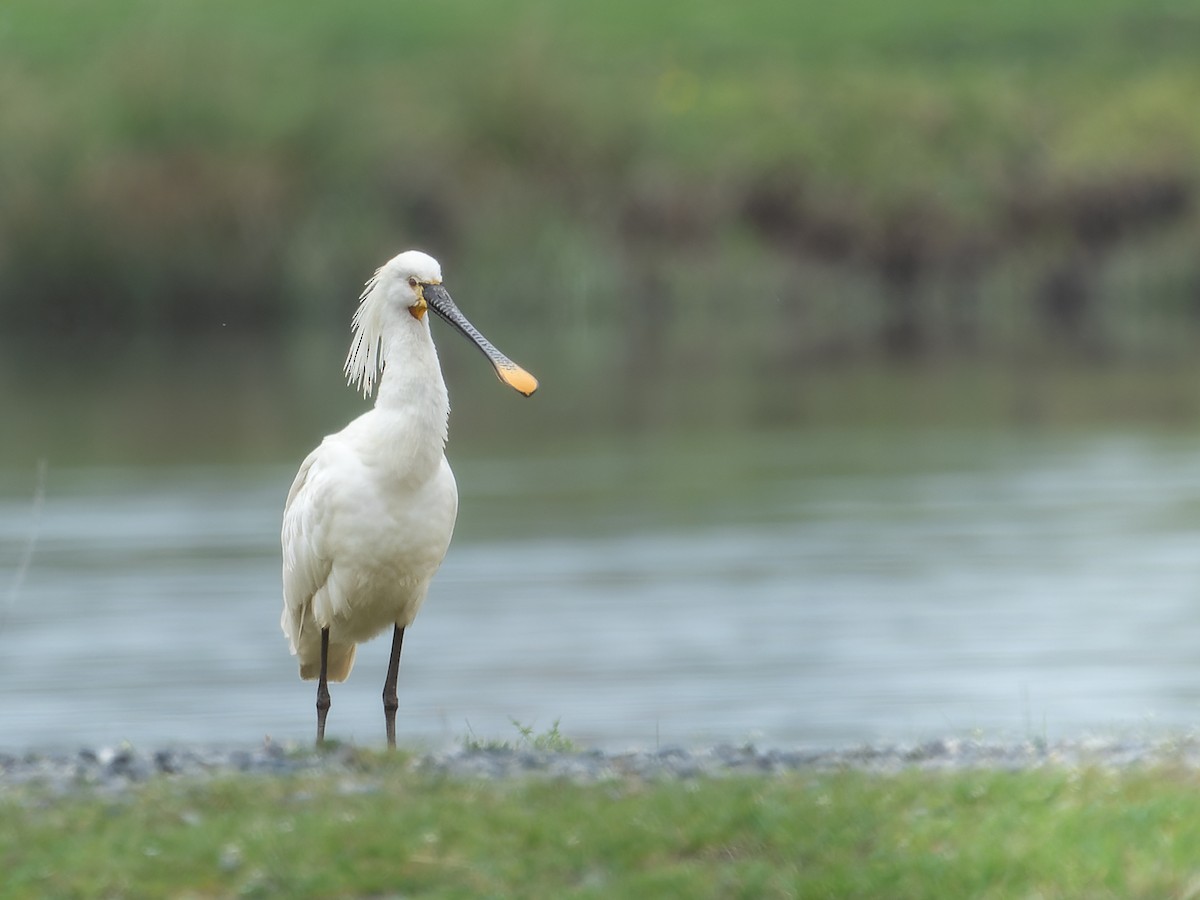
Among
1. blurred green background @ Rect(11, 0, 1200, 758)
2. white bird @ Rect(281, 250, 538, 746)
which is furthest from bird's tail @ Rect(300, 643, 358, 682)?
blurred green background @ Rect(11, 0, 1200, 758)

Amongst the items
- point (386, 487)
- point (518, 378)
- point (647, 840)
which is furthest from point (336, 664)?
point (647, 840)

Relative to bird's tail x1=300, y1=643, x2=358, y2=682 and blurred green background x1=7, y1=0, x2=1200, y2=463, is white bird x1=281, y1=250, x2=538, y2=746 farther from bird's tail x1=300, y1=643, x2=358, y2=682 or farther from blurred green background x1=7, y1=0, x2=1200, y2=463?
blurred green background x1=7, y1=0, x2=1200, y2=463

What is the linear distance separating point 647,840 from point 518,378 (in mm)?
3896

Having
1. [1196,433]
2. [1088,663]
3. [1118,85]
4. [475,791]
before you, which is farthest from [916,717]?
[1118,85]

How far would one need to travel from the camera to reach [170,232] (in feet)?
175

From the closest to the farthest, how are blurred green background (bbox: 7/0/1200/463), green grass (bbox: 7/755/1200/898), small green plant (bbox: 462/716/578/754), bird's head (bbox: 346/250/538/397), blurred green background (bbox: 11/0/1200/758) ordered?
green grass (bbox: 7/755/1200/898), small green plant (bbox: 462/716/578/754), bird's head (bbox: 346/250/538/397), blurred green background (bbox: 11/0/1200/758), blurred green background (bbox: 7/0/1200/463)

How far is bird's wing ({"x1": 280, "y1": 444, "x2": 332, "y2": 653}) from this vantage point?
413 inches

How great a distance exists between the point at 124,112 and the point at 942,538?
116ft

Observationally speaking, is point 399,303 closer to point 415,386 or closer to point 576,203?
point 415,386

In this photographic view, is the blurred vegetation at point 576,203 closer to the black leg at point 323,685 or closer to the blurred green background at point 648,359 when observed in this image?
the blurred green background at point 648,359

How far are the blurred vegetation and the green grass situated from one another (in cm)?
4013

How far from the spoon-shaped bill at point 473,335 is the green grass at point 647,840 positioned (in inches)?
117

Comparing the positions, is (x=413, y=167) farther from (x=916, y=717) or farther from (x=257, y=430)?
(x=916, y=717)

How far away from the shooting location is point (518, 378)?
1093 cm
